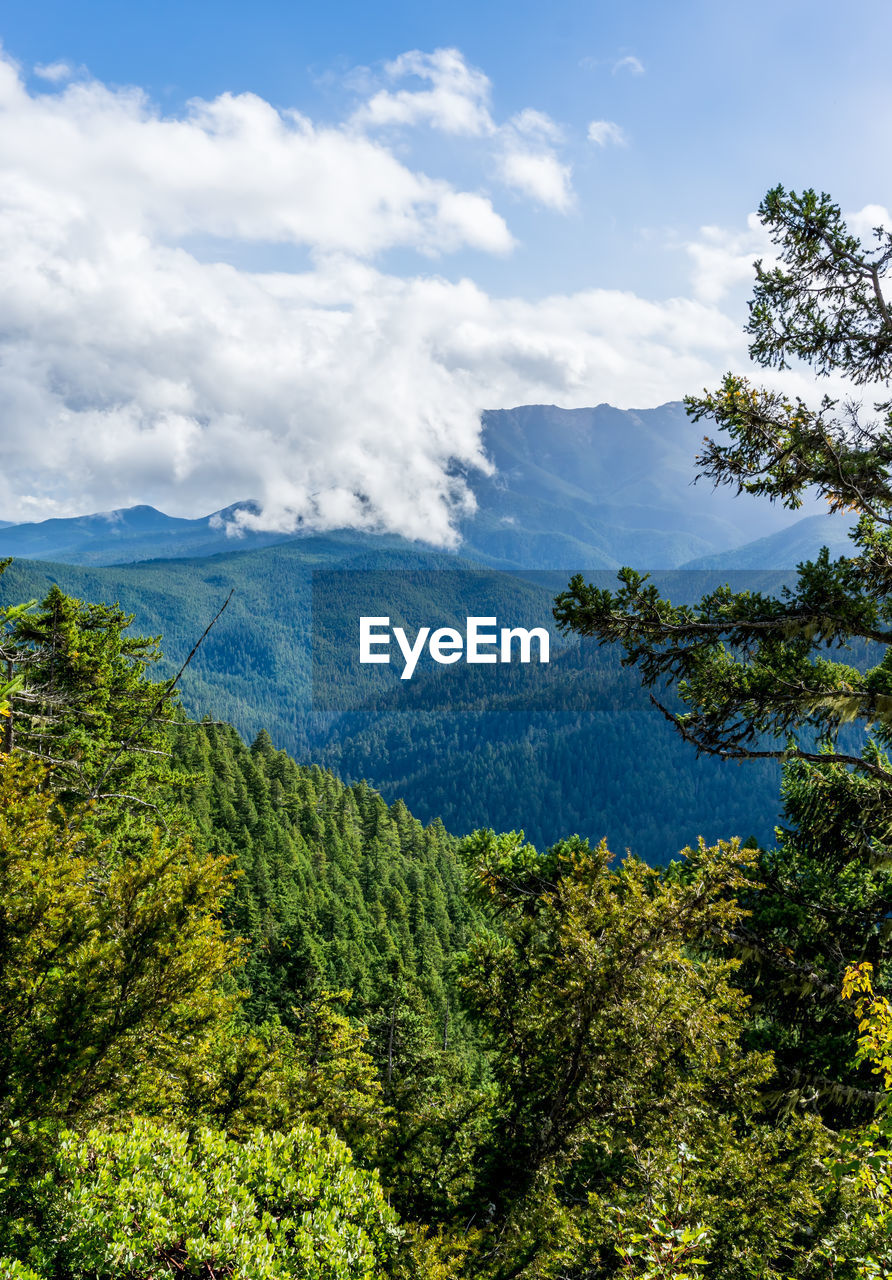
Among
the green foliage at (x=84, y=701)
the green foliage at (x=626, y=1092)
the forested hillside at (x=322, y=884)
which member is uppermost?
the green foliage at (x=84, y=701)

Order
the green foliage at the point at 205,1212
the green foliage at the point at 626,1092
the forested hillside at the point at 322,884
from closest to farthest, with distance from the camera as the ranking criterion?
the green foliage at the point at 205,1212 → the green foliage at the point at 626,1092 → the forested hillside at the point at 322,884

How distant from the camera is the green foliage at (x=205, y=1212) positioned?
212 inches

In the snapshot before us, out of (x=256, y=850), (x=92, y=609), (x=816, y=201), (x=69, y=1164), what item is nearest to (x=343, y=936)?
(x=256, y=850)

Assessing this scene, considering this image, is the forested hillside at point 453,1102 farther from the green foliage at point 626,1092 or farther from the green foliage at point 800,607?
the green foliage at point 800,607

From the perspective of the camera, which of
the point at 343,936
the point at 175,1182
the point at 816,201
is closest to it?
the point at 175,1182

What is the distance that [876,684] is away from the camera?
9.45 m

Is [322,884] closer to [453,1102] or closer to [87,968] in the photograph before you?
[453,1102]

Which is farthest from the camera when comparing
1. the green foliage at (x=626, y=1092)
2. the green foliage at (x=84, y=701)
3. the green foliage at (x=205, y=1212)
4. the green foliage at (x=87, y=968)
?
the green foliage at (x=84, y=701)

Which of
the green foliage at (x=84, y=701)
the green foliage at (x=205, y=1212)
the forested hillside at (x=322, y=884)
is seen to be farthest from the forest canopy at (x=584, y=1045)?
the forested hillside at (x=322, y=884)

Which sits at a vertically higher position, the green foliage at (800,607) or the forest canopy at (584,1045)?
the green foliage at (800,607)

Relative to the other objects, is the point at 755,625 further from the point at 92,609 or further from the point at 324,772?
the point at 324,772

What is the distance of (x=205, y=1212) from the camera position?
585cm

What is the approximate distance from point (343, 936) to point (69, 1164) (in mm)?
49606

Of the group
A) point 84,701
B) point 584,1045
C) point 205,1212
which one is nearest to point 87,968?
point 205,1212
